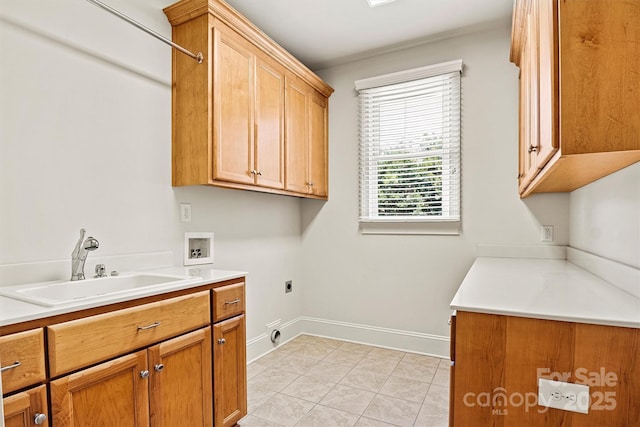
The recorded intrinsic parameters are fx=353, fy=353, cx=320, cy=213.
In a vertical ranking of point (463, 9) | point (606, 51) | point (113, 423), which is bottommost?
point (113, 423)

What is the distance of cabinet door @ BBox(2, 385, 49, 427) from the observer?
101 cm

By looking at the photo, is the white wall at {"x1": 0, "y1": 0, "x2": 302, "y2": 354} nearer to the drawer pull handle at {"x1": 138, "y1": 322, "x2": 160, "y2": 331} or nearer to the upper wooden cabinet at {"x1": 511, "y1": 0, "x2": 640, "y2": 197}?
the drawer pull handle at {"x1": 138, "y1": 322, "x2": 160, "y2": 331}

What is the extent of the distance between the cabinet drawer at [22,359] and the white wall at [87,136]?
0.60 meters

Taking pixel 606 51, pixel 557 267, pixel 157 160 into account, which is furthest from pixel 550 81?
pixel 157 160

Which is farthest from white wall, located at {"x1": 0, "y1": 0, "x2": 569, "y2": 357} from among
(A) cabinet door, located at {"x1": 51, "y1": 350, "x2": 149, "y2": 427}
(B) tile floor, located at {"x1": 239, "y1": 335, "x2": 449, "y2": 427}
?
(A) cabinet door, located at {"x1": 51, "y1": 350, "x2": 149, "y2": 427}

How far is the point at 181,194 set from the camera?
88.2 inches

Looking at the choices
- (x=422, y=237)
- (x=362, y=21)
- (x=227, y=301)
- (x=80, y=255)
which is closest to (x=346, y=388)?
(x=227, y=301)

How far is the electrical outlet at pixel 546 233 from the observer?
2.59 m

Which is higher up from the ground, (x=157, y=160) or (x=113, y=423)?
(x=157, y=160)

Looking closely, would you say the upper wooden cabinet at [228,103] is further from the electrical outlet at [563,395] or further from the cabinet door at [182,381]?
the electrical outlet at [563,395]

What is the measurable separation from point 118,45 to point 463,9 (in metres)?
2.27

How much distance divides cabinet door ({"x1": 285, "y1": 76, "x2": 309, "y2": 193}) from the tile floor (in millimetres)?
1382

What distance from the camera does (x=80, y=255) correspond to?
1.61m

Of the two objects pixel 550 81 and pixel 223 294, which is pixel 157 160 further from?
pixel 550 81
